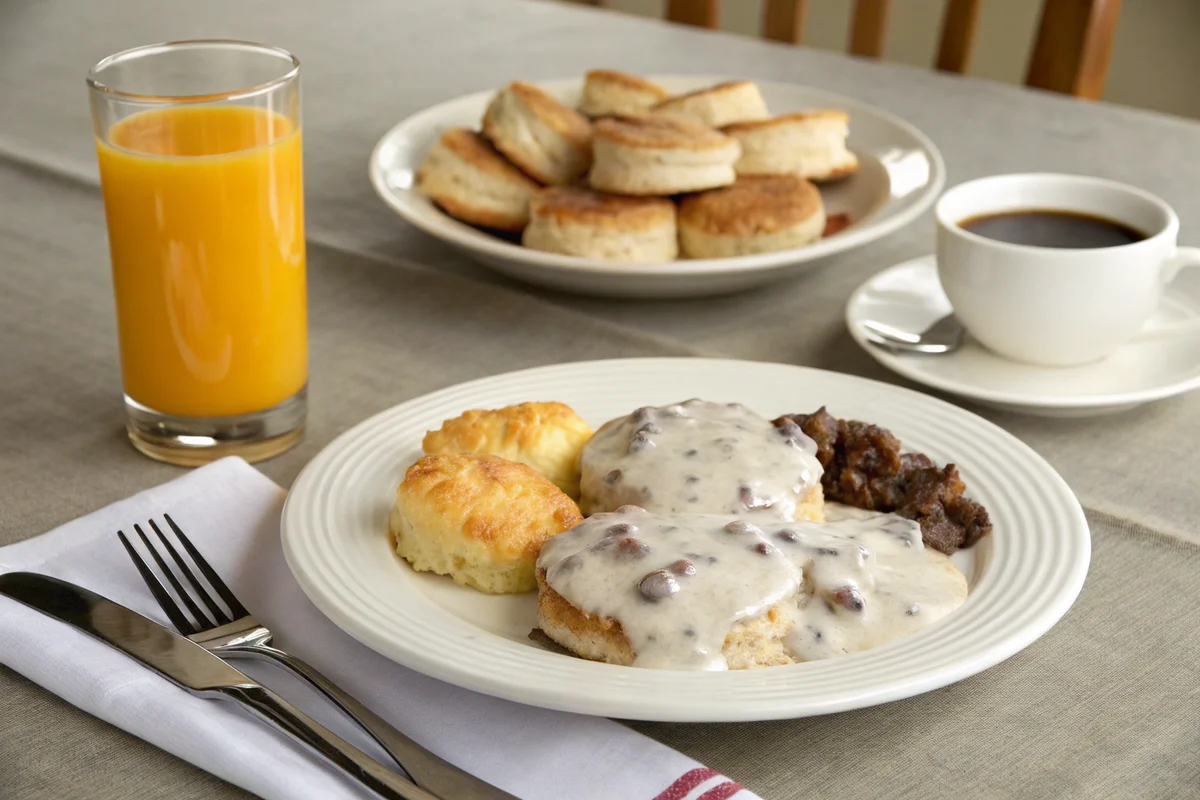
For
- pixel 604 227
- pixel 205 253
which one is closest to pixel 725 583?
pixel 205 253

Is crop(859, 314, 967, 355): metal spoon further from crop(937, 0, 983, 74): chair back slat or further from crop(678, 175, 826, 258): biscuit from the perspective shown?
crop(937, 0, 983, 74): chair back slat

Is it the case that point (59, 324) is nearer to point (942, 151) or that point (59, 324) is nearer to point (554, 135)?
point (554, 135)

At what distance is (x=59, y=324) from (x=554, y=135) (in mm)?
756

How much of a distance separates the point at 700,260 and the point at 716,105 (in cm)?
43

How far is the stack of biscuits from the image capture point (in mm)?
1719

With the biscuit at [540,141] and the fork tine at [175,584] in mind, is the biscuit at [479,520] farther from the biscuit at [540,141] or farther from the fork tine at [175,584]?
the biscuit at [540,141]

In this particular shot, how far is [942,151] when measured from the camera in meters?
2.35

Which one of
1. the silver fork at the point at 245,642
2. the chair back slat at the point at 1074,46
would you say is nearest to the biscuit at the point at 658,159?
the silver fork at the point at 245,642

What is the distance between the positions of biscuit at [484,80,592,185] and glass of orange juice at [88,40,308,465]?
0.52 metres

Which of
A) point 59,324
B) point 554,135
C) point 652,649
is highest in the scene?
point 554,135

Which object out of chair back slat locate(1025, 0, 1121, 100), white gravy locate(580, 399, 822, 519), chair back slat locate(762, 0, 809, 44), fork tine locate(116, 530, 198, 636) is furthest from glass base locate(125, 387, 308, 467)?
chair back slat locate(762, 0, 809, 44)

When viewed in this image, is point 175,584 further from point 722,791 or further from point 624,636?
point 722,791

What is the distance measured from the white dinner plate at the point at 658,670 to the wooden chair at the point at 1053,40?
1.80m

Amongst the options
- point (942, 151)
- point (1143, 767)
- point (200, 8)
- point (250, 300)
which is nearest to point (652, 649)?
point (1143, 767)
